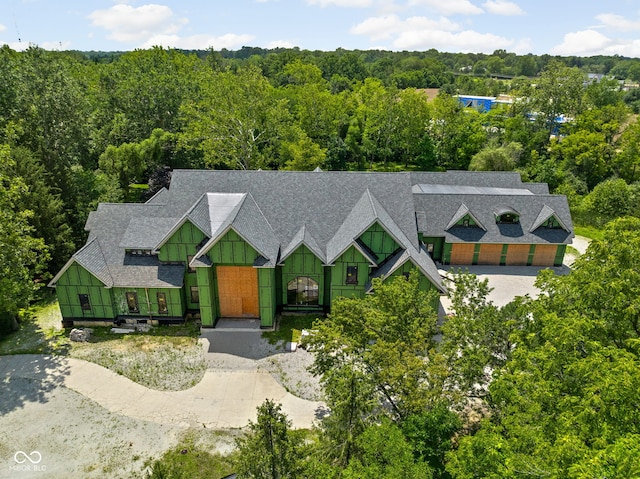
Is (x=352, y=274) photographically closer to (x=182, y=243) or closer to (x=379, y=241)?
(x=379, y=241)

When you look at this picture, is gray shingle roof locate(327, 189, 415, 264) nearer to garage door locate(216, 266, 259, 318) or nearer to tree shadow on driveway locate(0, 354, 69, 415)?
garage door locate(216, 266, 259, 318)

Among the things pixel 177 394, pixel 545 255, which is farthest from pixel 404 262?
pixel 545 255

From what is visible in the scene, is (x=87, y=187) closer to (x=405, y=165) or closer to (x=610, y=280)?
(x=610, y=280)

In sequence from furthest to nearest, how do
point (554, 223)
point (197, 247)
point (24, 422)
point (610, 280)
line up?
point (554, 223), point (197, 247), point (24, 422), point (610, 280)

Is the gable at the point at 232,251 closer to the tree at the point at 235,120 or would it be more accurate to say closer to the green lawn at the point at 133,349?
the green lawn at the point at 133,349

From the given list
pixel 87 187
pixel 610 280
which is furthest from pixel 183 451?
pixel 87 187

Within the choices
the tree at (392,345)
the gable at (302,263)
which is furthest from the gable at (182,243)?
the tree at (392,345)

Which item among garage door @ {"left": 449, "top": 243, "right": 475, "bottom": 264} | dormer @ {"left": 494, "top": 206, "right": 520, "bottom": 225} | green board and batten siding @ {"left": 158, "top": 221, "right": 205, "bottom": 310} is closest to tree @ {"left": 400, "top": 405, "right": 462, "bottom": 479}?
green board and batten siding @ {"left": 158, "top": 221, "right": 205, "bottom": 310}
